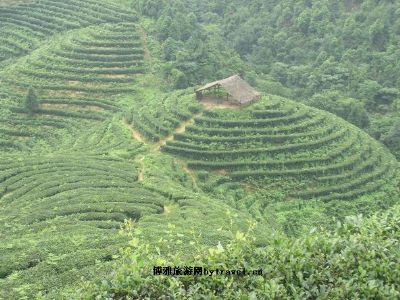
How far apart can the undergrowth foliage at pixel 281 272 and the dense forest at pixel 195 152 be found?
0.04 metres

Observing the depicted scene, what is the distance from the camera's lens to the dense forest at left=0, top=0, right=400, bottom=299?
8.95 m

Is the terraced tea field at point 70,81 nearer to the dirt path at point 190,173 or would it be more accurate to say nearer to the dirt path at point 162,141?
the dirt path at point 162,141

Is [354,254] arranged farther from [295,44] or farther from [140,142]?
[295,44]

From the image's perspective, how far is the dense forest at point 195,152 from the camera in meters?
8.95

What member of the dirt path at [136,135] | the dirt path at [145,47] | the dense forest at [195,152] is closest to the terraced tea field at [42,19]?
the dense forest at [195,152]

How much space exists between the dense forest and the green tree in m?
0.17

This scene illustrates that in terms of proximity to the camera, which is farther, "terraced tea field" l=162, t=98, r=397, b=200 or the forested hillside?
the forested hillside

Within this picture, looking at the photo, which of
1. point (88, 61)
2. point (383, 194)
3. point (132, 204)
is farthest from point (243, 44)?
point (132, 204)

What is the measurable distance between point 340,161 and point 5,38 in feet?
118

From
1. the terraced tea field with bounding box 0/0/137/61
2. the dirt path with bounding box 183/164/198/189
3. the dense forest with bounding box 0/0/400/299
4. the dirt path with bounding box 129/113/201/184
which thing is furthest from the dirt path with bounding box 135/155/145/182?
the terraced tea field with bounding box 0/0/137/61

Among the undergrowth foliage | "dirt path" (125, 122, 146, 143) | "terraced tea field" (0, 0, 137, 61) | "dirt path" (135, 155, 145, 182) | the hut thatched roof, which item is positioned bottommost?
"dirt path" (135, 155, 145, 182)

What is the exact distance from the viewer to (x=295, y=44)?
→ 63.2m

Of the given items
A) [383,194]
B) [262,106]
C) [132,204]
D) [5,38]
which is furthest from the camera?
[5,38]

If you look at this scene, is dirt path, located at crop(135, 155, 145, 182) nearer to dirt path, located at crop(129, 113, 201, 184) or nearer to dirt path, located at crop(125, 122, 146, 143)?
dirt path, located at crop(129, 113, 201, 184)
